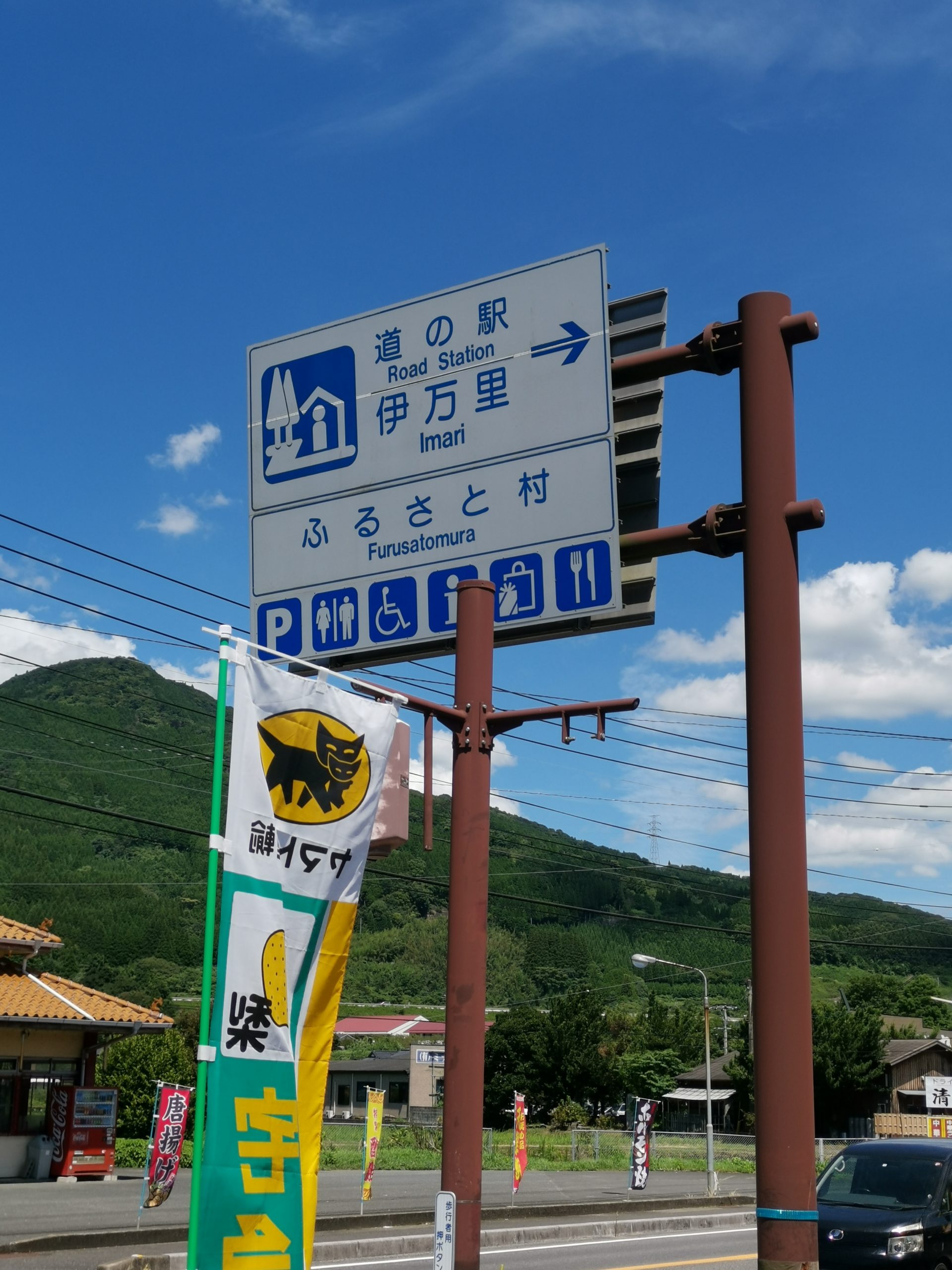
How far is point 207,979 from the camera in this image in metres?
4.61

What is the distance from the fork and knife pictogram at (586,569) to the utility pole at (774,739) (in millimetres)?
473

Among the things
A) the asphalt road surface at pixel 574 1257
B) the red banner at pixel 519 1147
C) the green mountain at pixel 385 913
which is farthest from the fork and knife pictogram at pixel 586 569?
the green mountain at pixel 385 913

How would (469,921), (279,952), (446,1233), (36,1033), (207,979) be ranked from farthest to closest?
1. (36,1033)
2. (469,921)
3. (446,1233)
4. (279,952)
5. (207,979)

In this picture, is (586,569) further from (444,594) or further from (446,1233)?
(446,1233)

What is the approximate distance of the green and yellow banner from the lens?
4461 mm

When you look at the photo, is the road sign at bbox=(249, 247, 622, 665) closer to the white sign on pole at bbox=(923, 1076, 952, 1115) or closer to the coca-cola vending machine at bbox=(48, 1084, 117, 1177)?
the coca-cola vending machine at bbox=(48, 1084, 117, 1177)

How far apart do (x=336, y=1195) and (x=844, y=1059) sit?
41.6m

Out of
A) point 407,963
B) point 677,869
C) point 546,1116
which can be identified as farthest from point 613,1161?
point 677,869

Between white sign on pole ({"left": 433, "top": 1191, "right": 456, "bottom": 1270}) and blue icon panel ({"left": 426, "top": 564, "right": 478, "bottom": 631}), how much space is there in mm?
2861

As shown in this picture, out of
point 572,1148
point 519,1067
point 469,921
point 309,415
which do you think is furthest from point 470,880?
point 519,1067

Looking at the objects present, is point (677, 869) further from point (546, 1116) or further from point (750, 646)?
point (750, 646)

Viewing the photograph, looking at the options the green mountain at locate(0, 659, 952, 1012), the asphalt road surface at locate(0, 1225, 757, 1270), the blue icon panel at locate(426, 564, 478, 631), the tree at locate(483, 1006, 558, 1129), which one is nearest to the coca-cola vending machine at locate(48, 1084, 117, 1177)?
the asphalt road surface at locate(0, 1225, 757, 1270)

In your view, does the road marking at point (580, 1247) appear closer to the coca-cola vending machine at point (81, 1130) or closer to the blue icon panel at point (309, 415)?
the blue icon panel at point (309, 415)

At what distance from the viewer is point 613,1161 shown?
150 ft
